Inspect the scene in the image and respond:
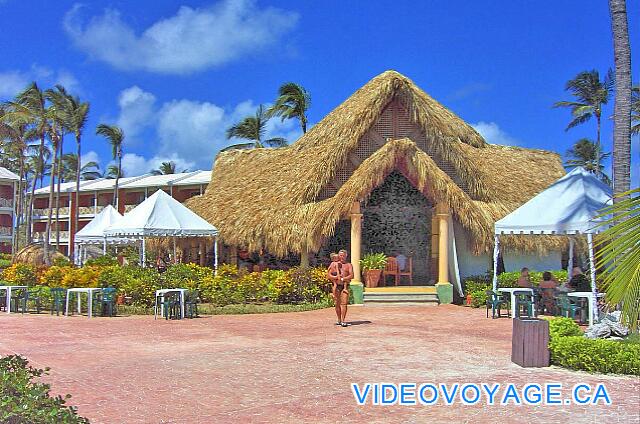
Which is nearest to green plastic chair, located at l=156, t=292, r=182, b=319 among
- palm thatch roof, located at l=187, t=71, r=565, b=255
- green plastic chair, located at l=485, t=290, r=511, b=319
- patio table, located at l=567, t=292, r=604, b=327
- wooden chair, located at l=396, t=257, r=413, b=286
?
palm thatch roof, located at l=187, t=71, r=565, b=255

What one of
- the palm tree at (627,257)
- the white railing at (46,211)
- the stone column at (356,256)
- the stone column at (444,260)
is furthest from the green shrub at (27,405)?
the white railing at (46,211)

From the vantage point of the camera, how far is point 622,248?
4.21 metres

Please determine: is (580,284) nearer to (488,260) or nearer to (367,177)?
(488,260)

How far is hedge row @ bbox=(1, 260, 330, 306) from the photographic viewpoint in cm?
1627

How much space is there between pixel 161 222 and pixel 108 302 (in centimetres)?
390

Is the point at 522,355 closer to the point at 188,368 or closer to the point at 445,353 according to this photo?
the point at 445,353

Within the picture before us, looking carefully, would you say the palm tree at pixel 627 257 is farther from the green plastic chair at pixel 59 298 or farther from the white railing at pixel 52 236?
the white railing at pixel 52 236

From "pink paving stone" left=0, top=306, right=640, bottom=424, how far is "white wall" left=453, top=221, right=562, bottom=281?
5695mm

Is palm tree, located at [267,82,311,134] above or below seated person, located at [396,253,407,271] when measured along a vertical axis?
above

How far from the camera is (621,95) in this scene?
35.4ft

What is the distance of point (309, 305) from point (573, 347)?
29.9 feet

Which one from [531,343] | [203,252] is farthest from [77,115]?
[531,343]

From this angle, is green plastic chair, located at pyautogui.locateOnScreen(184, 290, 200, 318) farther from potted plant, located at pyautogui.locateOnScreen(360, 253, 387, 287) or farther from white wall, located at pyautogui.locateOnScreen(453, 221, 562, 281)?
white wall, located at pyautogui.locateOnScreen(453, 221, 562, 281)

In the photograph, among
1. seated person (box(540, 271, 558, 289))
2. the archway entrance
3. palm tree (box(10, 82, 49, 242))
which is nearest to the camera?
seated person (box(540, 271, 558, 289))
